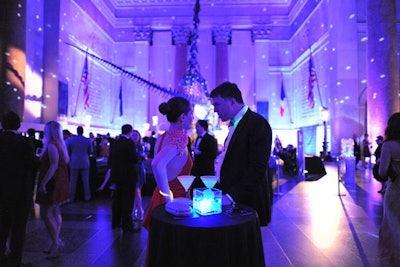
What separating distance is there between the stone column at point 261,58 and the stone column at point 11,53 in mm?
16072

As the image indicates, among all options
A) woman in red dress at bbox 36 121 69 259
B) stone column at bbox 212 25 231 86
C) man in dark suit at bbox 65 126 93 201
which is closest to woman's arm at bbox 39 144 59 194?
woman in red dress at bbox 36 121 69 259

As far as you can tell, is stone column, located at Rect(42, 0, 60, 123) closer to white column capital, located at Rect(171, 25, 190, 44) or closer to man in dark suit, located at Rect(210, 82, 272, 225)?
white column capital, located at Rect(171, 25, 190, 44)

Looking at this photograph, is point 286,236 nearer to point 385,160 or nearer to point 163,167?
point 385,160

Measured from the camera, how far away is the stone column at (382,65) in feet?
36.0

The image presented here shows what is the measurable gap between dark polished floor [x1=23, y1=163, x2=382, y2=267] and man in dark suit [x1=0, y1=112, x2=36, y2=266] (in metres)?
0.52

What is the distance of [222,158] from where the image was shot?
81.5 inches

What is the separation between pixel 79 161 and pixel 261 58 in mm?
17514

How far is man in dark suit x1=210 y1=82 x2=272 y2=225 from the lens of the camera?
6.21 ft

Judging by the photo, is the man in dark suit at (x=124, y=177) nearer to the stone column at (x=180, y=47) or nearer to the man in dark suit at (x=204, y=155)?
the man in dark suit at (x=204, y=155)

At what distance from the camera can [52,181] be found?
11.6 feet

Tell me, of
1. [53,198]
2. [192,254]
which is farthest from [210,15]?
[192,254]

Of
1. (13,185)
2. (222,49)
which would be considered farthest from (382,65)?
(13,185)

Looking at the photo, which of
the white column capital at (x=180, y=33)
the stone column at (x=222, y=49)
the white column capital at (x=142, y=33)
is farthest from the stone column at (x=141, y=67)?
the stone column at (x=222, y=49)

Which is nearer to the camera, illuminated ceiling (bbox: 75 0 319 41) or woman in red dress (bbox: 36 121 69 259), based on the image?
woman in red dress (bbox: 36 121 69 259)
